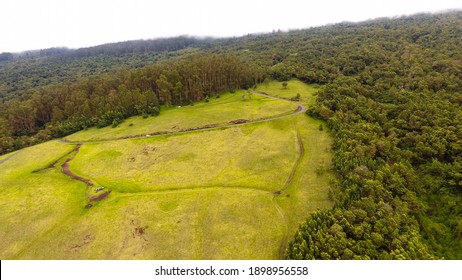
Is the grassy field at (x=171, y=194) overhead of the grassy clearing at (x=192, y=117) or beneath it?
beneath

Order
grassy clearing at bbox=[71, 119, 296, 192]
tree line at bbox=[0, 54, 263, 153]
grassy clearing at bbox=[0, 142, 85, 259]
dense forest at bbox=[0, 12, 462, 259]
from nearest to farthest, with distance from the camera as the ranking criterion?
dense forest at bbox=[0, 12, 462, 259]
grassy clearing at bbox=[0, 142, 85, 259]
grassy clearing at bbox=[71, 119, 296, 192]
tree line at bbox=[0, 54, 263, 153]

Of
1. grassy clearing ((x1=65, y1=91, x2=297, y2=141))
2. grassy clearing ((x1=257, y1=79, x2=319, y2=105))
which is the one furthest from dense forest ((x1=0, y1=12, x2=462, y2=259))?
grassy clearing ((x1=65, y1=91, x2=297, y2=141))

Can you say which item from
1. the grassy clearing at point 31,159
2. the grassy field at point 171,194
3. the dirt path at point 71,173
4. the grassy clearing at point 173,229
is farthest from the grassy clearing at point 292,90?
the grassy clearing at point 31,159

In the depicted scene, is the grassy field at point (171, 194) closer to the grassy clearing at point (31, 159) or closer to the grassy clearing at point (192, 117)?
the grassy clearing at point (31, 159)

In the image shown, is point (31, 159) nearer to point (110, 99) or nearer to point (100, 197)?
point (100, 197)

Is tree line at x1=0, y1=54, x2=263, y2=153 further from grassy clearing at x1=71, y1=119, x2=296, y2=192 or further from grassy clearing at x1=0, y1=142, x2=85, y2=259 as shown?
grassy clearing at x1=0, y1=142, x2=85, y2=259
